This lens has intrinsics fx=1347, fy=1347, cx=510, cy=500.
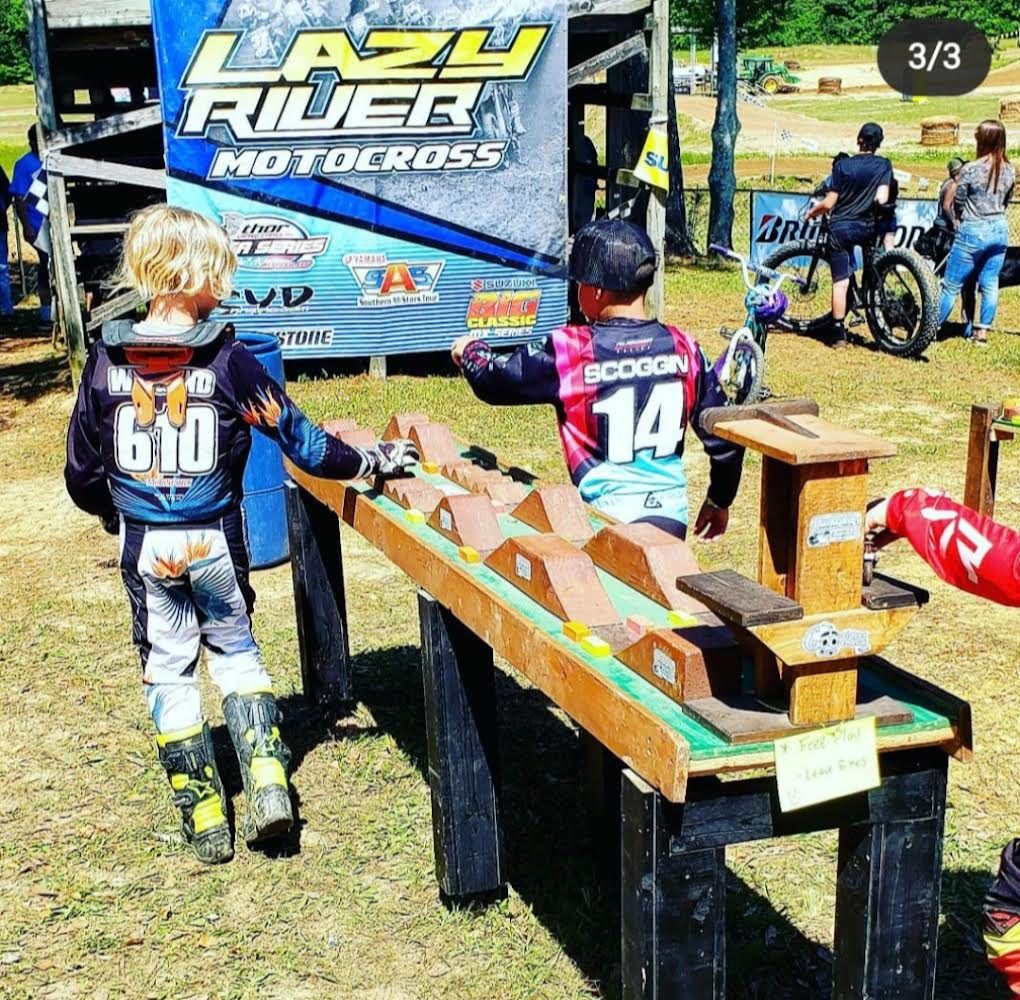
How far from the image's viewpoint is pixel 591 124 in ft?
121

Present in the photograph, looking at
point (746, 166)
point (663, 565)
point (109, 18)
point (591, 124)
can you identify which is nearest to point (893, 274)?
point (109, 18)

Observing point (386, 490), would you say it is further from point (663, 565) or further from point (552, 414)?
point (552, 414)

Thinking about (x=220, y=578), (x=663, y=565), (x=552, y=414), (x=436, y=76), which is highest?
(x=436, y=76)

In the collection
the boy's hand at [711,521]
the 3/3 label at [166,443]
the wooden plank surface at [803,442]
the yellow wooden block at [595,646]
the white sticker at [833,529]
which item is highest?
the wooden plank surface at [803,442]

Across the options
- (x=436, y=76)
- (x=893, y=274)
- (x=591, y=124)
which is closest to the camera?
(x=436, y=76)

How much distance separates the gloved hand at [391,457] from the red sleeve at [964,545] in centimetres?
205

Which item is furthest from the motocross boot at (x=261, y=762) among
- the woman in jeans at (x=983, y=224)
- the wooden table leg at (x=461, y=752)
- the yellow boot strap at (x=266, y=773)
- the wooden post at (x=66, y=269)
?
the woman in jeans at (x=983, y=224)

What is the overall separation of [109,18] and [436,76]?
2482mm

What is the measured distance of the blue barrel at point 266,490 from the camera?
6637 millimetres

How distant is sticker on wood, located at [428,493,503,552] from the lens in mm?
3506

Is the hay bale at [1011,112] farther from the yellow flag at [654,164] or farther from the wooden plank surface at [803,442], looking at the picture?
the wooden plank surface at [803,442]

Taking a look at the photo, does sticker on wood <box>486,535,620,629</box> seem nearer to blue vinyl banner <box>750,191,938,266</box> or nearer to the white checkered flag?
the white checkered flag

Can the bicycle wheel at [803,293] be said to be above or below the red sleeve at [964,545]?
below

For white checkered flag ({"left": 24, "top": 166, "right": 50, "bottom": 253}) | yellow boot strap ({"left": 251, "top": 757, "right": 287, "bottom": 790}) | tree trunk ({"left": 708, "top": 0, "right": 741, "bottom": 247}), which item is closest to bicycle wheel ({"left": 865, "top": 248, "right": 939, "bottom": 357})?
tree trunk ({"left": 708, "top": 0, "right": 741, "bottom": 247})
